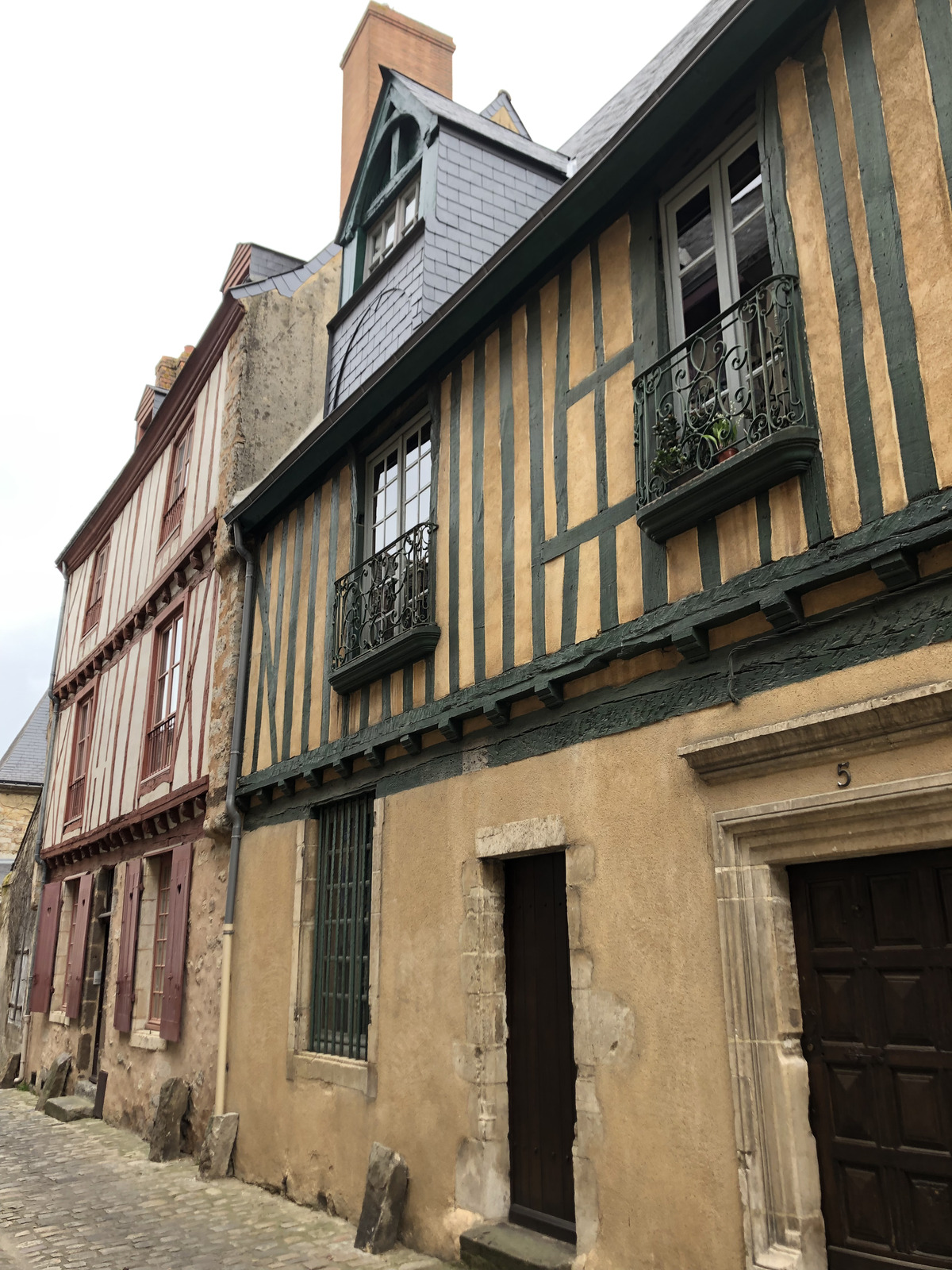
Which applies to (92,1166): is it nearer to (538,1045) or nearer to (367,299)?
(538,1045)

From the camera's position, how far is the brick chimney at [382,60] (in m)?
9.70

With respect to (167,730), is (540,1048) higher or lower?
lower

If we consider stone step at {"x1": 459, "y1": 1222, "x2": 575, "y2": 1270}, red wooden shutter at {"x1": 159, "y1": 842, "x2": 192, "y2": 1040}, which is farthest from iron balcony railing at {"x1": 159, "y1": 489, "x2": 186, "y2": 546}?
stone step at {"x1": 459, "y1": 1222, "x2": 575, "y2": 1270}

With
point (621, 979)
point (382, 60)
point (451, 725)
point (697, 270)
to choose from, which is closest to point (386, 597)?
point (451, 725)

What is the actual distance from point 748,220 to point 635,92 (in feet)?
12.6

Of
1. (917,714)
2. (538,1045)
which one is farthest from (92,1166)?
(917,714)

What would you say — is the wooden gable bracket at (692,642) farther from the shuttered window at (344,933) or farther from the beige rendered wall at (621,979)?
the shuttered window at (344,933)

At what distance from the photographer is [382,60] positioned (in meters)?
9.73

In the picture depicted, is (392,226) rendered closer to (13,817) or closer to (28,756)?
(13,817)

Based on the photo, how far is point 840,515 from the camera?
325cm

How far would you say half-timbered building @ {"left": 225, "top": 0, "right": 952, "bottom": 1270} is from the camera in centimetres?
306

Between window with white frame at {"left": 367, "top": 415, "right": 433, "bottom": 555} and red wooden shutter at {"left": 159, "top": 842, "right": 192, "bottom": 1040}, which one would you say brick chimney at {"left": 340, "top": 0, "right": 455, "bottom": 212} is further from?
red wooden shutter at {"left": 159, "top": 842, "right": 192, "bottom": 1040}

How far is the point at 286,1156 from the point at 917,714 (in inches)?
192

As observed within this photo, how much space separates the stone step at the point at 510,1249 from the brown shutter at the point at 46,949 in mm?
8104
